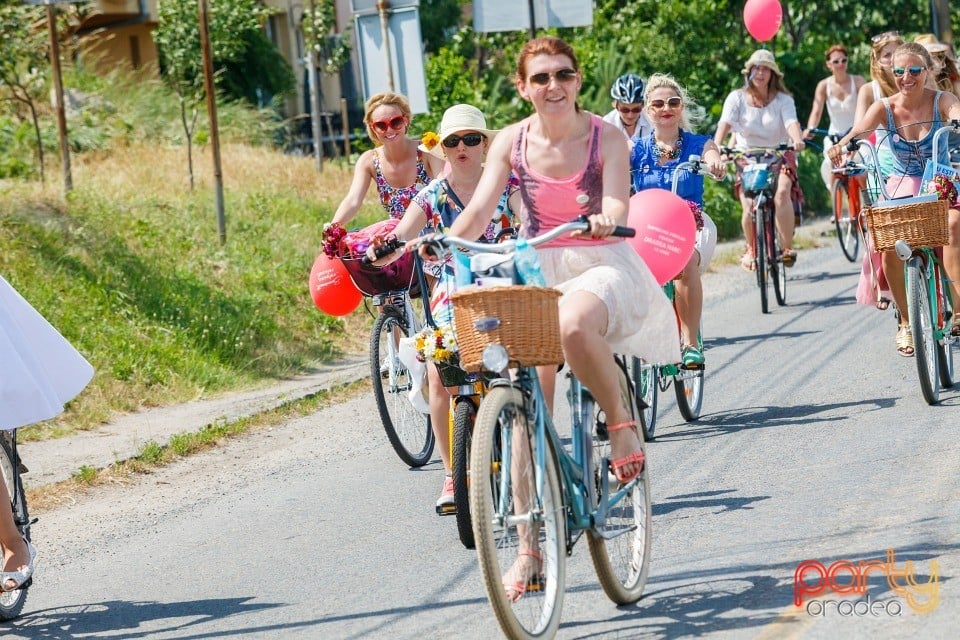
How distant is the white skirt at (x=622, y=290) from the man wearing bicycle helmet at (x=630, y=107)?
135 inches

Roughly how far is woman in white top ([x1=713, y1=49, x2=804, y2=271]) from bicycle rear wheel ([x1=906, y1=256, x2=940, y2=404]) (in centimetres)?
515

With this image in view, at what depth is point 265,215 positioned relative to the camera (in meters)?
15.6

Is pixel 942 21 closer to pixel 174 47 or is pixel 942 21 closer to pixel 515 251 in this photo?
pixel 174 47

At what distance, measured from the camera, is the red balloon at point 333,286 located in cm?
874

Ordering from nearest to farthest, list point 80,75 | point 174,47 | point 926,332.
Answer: point 926,332 → point 174,47 → point 80,75

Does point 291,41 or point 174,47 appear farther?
point 291,41

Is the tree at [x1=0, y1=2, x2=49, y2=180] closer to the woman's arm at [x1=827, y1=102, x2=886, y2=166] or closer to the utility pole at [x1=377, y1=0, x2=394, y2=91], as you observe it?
the utility pole at [x1=377, y1=0, x2=394, y2=91]

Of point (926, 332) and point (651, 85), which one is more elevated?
point (651, 85)

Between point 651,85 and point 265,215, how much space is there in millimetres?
7289

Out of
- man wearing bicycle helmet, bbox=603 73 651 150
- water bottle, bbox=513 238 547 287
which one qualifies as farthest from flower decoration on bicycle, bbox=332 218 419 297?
water bottle, bbox=513 238 547 287

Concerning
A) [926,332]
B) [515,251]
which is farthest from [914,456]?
[515,251]

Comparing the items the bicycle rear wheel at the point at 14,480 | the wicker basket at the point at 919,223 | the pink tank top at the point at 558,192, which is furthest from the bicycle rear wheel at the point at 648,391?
the bicycle rear wheel at the point at 14,480

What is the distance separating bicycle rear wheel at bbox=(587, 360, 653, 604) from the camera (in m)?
5.07

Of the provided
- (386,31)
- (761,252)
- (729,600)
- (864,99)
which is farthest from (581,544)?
(386,31)
